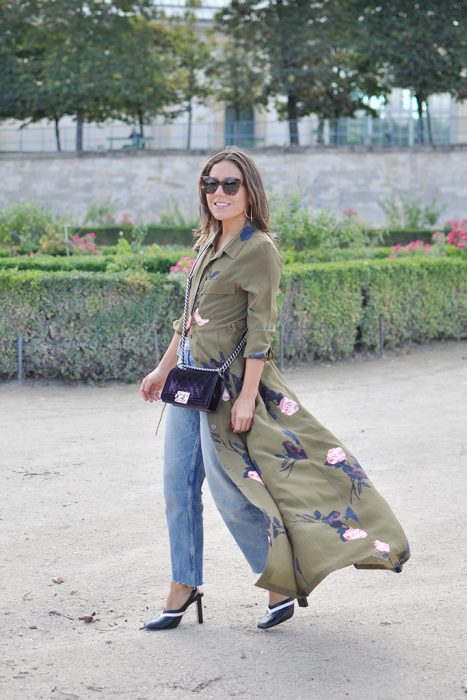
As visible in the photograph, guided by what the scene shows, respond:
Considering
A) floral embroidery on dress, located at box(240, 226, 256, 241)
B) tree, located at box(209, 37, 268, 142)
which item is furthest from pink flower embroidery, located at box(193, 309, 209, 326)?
tree, located at box(209, 37, 268, 142)

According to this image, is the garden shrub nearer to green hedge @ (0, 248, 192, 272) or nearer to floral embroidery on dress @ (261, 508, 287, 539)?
green hedge @ (0, 248, 192, 272)

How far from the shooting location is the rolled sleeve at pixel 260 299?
3797 mm

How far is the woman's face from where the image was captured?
3.90 metres

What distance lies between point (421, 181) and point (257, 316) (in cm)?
2993

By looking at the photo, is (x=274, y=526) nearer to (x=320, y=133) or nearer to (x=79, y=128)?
(x=320, y=133)

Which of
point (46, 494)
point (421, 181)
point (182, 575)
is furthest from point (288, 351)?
point (421, 181)

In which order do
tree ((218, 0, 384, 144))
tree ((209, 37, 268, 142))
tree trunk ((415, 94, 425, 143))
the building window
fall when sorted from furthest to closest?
the building window
tree ((209, 37, 268, 142))
tree ((218, 0, 384, 144))
tree trunk ((415, 94, 425, 143))

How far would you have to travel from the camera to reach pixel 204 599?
4375 mm

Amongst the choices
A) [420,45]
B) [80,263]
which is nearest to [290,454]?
[80,263]

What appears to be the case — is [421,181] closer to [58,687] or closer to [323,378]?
[323,378]

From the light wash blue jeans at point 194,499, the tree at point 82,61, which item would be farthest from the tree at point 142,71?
the light wash blue jeans at point 194,499

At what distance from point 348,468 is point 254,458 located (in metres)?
0.34

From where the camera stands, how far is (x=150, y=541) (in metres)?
5.09

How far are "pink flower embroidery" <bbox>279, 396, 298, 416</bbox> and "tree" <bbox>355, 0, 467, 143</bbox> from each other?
100ft
